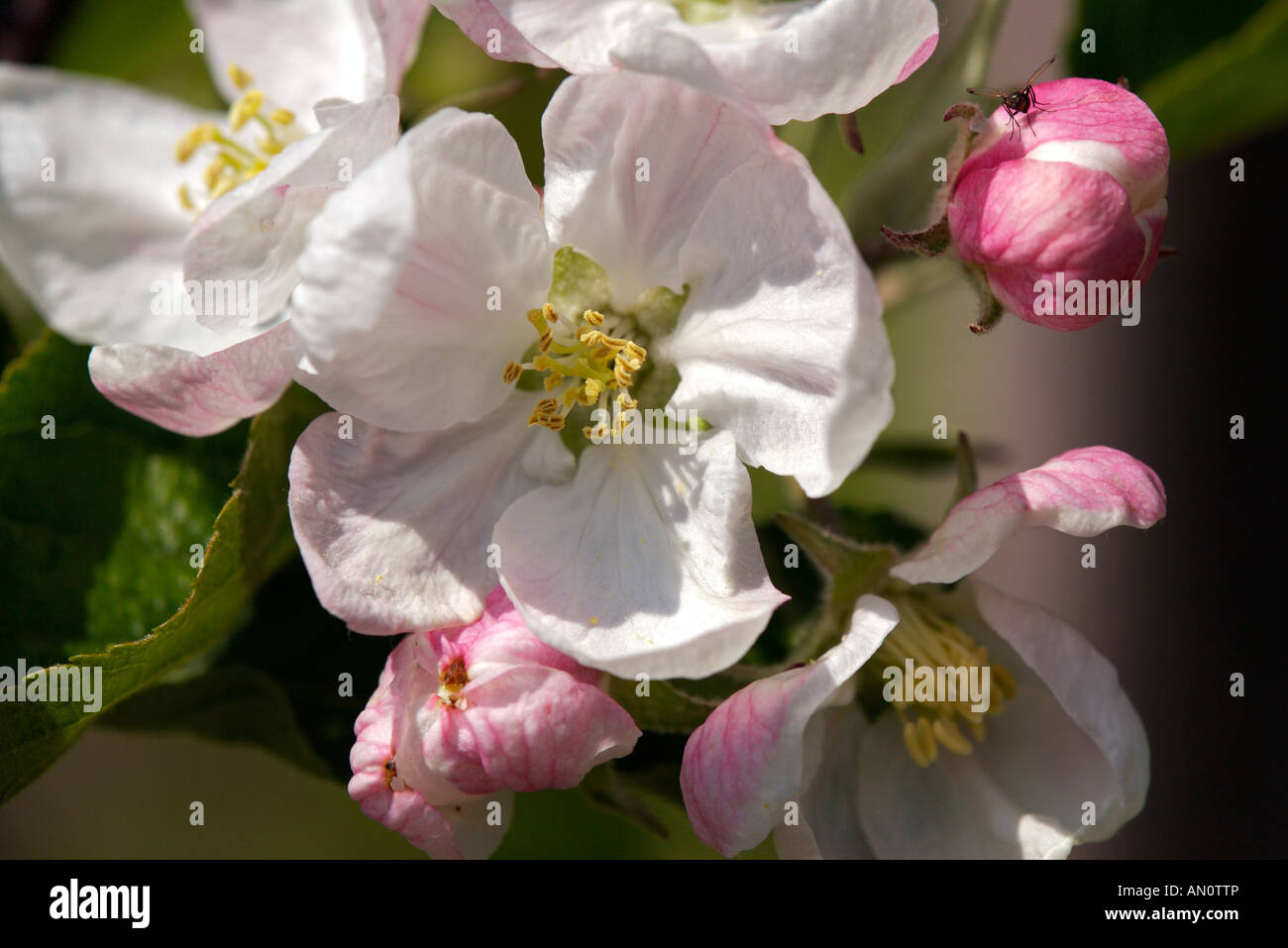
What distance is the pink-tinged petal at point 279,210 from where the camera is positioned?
902 mm

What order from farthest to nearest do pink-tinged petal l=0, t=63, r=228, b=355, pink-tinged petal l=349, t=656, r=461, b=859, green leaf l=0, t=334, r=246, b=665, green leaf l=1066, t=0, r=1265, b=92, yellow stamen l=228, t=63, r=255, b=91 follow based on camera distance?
green leaf l=1066, t=0, r=1265, b=92, yellow stamen l=228, t=63, r=255, b=91, pink-tinged petal l=0, t=63, r=228, b=355, green leaf l=0, t=334, r=246, b=665, pink-tinged petal l=349, t=656, r=461, b=859

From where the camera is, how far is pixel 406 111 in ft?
4.45

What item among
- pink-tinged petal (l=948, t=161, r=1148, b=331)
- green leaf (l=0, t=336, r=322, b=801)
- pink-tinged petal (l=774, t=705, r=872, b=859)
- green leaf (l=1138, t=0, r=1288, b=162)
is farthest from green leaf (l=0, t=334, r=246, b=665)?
green leaf (l=1138, t=0, r=1288, b=162)

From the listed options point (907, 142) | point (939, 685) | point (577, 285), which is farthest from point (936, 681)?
point (907, 142)

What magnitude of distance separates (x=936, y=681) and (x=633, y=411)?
1.15 feet

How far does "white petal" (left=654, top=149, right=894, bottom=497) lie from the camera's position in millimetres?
801

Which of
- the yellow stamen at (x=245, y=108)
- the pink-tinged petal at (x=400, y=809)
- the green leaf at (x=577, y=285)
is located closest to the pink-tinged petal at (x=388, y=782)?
the pink-tinged petal at (x=400, y=809)

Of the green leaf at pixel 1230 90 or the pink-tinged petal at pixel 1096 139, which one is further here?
the green leaf at pixel 1230 90

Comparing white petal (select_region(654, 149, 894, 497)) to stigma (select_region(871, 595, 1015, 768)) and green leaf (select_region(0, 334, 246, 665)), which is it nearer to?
stigma (select_region(871, 595, 1015, 768))

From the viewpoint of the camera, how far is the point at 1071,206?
89cm

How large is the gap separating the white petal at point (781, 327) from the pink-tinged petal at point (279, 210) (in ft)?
0.85

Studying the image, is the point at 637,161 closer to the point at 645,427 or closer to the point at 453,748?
the point at 645,427
